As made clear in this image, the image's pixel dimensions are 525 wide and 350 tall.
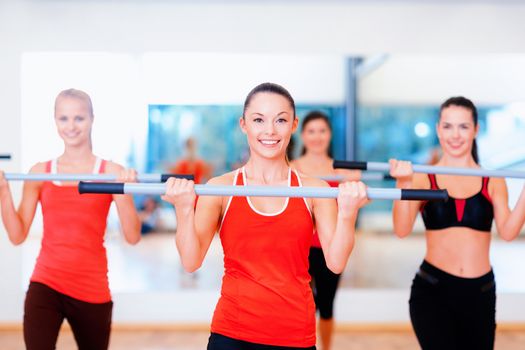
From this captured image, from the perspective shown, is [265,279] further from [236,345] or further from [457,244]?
[457,244]

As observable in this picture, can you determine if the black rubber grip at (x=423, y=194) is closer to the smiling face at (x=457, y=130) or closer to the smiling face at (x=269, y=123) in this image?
the smiling face at (x=269, y=123)

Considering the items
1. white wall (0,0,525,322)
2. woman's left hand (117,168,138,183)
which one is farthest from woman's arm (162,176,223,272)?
white wall (0,0,525,322)

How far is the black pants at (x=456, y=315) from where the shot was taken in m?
2.20

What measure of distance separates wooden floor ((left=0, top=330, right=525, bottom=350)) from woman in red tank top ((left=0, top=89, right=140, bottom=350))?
1941mm

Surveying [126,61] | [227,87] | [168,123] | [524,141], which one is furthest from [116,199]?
[524,141]

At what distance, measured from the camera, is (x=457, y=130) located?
240 centimetres

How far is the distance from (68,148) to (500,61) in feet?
11.7

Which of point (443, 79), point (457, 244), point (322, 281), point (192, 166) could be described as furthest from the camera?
point (443, 79)

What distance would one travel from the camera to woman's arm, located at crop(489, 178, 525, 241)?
2.31 metres

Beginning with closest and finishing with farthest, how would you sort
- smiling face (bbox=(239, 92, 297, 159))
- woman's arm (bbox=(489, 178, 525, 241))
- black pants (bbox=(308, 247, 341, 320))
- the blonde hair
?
smiling face (bbox=(239, 92, 297, 159)) → woman's arm (bbox=(489, 178, 525, 241)) → the blonde hair → black pants (bbox=(308, 247, 341, 320))

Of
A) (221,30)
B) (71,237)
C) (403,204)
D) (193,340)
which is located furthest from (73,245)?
(221,30)

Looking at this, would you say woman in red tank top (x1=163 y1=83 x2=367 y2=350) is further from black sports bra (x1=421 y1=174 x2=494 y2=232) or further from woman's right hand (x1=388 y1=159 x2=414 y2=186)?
black sports bra (x1=421 y1=174 x2=494 y2=232)

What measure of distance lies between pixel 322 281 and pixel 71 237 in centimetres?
166

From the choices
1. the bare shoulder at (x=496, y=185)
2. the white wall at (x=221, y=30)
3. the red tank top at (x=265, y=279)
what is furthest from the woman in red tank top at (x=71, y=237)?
the white wall at (x=221, y=30)
